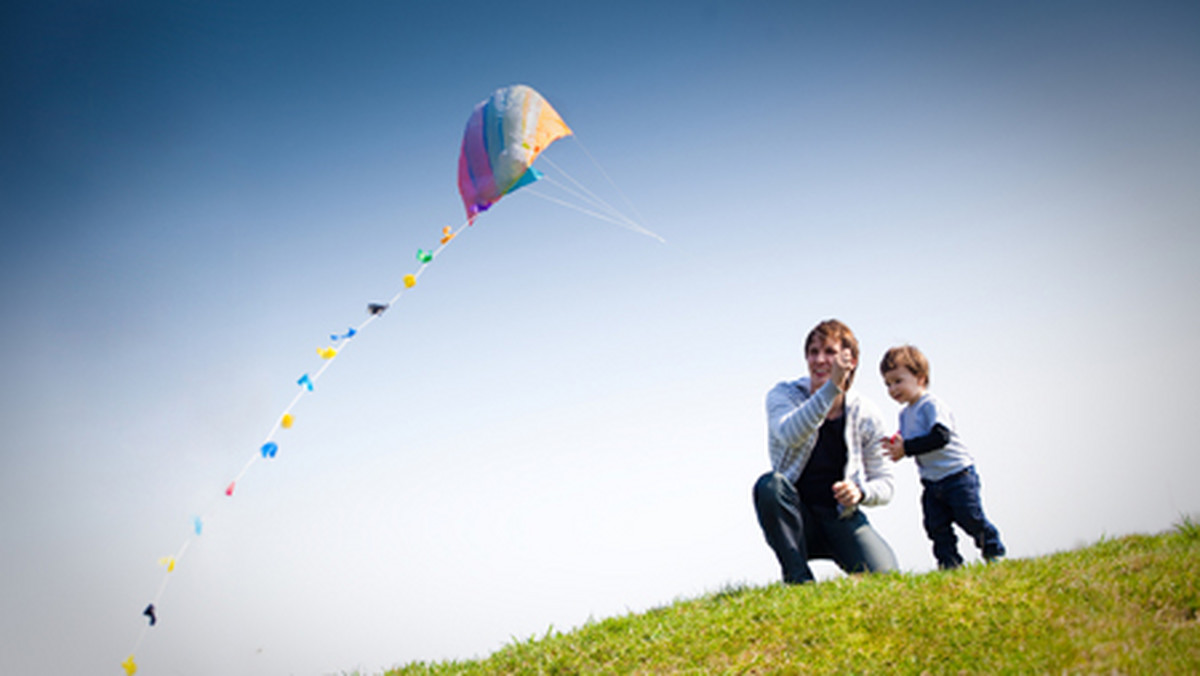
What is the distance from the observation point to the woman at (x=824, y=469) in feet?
18.0

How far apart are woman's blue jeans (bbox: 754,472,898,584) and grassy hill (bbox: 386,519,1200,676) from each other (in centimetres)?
38

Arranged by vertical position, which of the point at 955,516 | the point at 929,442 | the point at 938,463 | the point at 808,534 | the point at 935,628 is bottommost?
the point at 935,628

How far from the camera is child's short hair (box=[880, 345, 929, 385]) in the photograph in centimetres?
691

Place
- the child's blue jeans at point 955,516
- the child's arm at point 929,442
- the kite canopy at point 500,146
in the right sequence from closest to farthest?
the child's blue jeans at point 955,516 < the child's arm at point 929,442 < the kite canopy at point 500,146

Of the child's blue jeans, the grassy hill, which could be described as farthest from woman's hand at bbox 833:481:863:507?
the child's blue jeans

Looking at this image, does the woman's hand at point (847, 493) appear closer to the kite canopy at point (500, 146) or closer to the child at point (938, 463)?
the child at point (938, 463)

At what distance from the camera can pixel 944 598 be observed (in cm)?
425

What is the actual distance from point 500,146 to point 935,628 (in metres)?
6.02

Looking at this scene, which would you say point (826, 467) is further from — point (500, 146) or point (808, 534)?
point (500, 146)

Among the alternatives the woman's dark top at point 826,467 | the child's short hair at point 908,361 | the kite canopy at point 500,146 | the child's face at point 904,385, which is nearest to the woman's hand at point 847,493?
the woman's dark top at point 826,467

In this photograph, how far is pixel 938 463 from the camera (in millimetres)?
6590

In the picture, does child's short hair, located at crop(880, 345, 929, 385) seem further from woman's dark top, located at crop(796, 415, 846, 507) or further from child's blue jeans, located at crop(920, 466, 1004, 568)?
woman's dark top, located at crop(796, 415, 846, 507)

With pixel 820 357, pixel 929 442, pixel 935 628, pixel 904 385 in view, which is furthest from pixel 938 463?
pixel 935 628

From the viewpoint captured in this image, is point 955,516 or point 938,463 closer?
point 955,516
